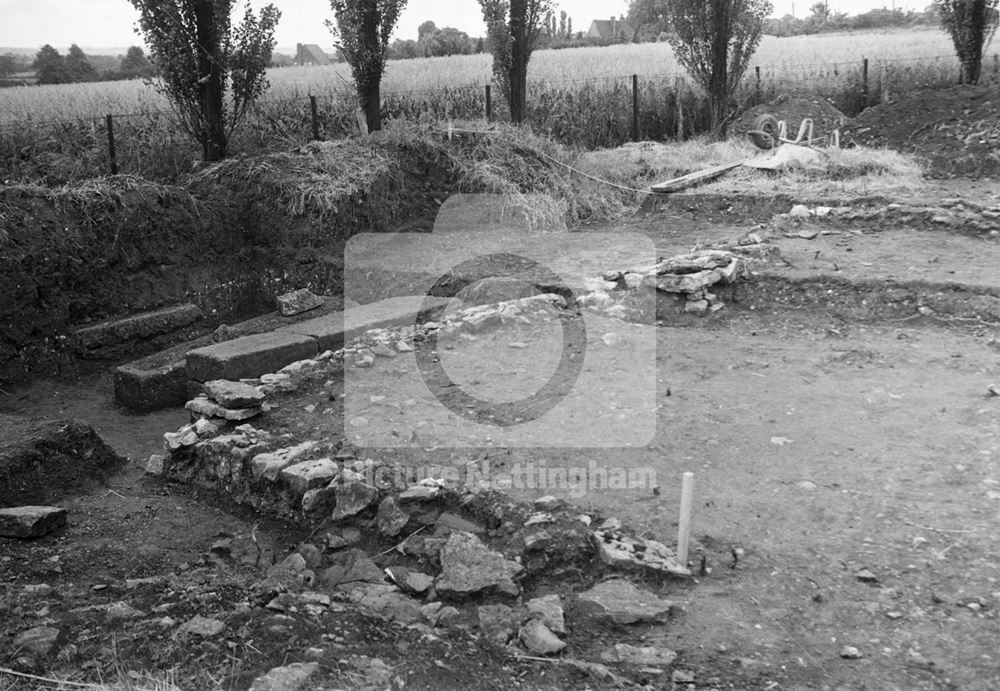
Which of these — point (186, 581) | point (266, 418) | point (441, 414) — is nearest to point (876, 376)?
point (441, 414)

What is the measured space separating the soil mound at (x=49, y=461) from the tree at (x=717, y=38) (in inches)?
520

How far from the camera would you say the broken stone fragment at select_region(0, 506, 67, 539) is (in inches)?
204

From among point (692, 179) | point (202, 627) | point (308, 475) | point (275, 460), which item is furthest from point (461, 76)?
point (202, 627)

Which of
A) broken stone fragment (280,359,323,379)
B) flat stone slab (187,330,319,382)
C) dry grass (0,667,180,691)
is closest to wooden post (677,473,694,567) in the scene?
dry grass (0,667,180,691)

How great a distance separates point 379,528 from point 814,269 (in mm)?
5428

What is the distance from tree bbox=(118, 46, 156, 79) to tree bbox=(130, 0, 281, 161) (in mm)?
536

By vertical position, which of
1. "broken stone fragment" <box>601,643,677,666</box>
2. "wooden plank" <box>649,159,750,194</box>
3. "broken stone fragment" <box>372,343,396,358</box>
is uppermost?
"wooden plank" <box>649,159,750,194</box>

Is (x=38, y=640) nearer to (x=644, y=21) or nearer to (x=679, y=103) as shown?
(x=679, y=103)

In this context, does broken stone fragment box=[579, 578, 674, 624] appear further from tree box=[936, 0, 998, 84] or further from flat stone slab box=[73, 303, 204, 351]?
tree box=[936, 0, 998, 84]

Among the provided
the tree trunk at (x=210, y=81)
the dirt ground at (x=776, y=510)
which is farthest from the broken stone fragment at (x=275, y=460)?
the tree trunk at (x=210, y=81)

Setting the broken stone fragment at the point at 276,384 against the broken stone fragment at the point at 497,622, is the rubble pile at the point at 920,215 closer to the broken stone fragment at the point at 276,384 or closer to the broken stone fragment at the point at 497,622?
the broken stone fragment at the point at 276,384

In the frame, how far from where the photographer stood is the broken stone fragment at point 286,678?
11.0 ft

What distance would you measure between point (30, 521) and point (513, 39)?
11.9 metres

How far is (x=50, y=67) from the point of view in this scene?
13.9m
